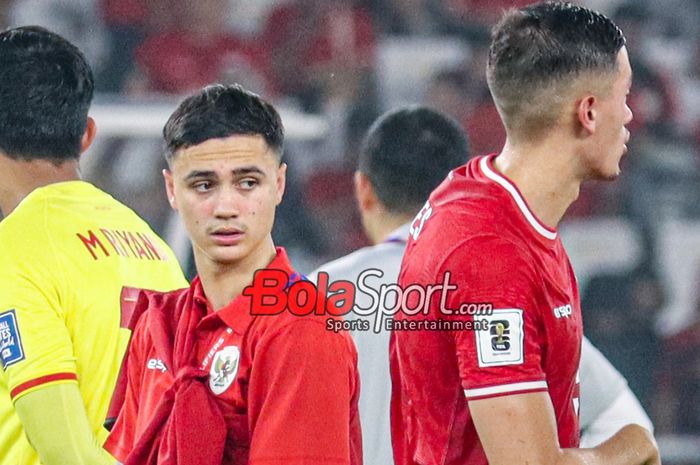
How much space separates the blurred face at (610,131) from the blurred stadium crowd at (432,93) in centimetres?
437

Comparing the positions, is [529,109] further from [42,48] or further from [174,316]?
[42,48]

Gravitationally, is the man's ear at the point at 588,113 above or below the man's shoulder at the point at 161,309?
above

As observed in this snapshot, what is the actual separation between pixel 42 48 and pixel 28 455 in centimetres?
101

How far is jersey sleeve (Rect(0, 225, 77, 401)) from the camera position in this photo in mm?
2951

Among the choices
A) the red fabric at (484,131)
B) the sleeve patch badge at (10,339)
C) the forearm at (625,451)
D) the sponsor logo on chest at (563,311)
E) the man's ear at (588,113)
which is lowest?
the forearm at (625,451)

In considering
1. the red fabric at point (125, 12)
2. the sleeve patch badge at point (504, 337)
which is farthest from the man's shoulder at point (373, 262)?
the red fabric at point (125, 12)

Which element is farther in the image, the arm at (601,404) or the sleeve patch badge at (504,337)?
the arm at (601,404)

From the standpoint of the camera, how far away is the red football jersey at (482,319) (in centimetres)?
254

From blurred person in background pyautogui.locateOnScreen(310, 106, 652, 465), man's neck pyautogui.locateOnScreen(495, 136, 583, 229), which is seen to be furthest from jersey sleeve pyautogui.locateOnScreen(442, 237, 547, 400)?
blurred person in background pyautogui.locateOnScreen(310, 106, 652, 465)

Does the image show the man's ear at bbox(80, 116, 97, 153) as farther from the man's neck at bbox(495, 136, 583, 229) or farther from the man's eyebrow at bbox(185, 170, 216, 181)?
the man's neck at bbox(495, 136, 583, 229)

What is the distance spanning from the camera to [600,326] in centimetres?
722

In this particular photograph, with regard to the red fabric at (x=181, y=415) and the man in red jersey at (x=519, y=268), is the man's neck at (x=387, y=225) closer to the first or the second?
the man in red jersey at (x=519, y=268)

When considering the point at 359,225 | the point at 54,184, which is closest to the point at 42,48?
the point at 54,184

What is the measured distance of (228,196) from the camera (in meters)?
2.71
